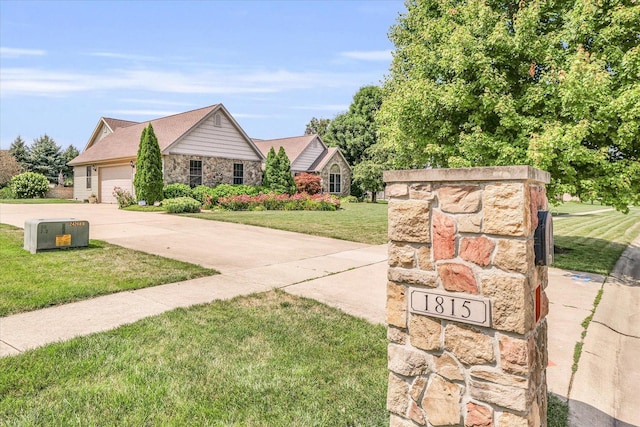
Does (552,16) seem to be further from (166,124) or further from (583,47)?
(166,124)

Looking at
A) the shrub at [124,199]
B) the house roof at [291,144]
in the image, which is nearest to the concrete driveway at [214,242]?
the shrub at [124,199]

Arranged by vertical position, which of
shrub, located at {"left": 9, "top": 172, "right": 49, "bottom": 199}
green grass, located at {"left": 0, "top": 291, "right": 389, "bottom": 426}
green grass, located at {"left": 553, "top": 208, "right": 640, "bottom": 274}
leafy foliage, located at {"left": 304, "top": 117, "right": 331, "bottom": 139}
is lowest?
green grass, located at {"left": 0, "top": 291, "right": 389, "bottom": 426}

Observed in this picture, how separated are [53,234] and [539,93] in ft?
32.8

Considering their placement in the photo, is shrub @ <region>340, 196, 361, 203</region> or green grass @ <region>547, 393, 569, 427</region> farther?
shrub @ <region>340, 196, 361, 203</region>

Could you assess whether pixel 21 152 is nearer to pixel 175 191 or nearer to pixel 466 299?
pixel 175 191

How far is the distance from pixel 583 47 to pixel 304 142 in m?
25.0

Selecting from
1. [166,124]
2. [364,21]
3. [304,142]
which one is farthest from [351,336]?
[304,142]

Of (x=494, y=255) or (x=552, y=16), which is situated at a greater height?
(x=552, y=16)

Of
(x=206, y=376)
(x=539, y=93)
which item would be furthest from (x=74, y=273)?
(x=539, y=93)

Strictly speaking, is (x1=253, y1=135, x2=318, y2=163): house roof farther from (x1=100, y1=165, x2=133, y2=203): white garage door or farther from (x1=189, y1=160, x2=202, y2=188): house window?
(x1=100, y1=165, x2=133, y2=203): white garage door

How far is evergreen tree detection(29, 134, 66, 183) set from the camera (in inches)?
1529

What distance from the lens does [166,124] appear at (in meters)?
24.3

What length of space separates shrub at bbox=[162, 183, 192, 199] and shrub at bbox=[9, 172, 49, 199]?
51.1ft

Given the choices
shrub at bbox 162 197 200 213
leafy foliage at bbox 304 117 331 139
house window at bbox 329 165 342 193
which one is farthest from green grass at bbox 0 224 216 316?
leafy foliage at bbox 304 117 331 139
